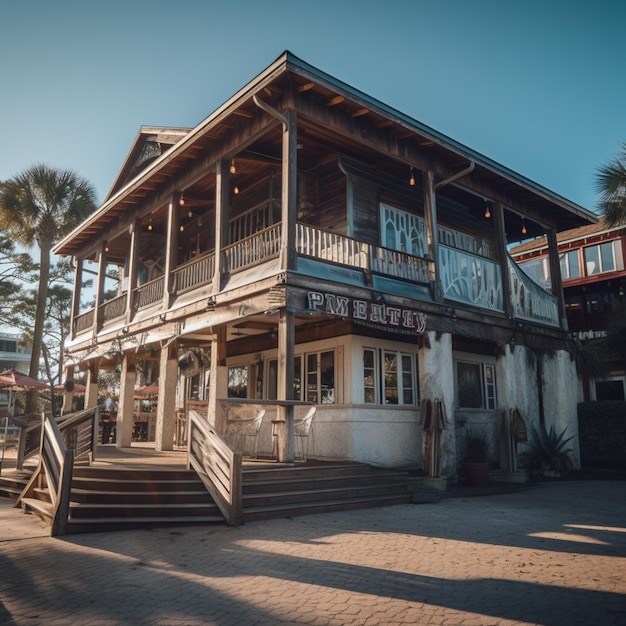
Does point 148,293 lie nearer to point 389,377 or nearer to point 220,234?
point 220,234

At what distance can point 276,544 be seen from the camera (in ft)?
20.5

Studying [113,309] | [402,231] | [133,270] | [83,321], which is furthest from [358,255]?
[83,321]

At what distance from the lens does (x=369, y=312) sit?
34.5ft

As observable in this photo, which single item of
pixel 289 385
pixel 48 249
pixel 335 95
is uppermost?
pixel 48 249

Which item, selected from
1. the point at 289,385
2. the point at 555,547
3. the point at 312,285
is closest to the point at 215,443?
the point at 289,385

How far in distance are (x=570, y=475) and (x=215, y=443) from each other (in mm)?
10156

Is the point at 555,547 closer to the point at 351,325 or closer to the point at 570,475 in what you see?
the point at 351,325

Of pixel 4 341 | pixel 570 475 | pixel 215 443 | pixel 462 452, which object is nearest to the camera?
pixel 215 443

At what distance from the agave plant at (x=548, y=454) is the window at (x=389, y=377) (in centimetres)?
359

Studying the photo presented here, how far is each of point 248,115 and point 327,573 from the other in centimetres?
859

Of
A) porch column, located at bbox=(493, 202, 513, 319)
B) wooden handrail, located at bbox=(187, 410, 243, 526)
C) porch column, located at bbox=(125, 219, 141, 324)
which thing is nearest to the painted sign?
wooden handrail, located at bbox=(187, 410, 243, 526)

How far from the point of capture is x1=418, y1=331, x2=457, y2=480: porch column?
11.5 m

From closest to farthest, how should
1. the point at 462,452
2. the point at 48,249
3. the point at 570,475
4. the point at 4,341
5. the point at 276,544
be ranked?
the point at 276,544 < the point at 462,452 < the point at 570,475 < the point at 48,249 < the point at 4,341

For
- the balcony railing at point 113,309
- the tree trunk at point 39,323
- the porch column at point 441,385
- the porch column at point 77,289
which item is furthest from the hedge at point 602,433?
the tree trunk at point 39,323
